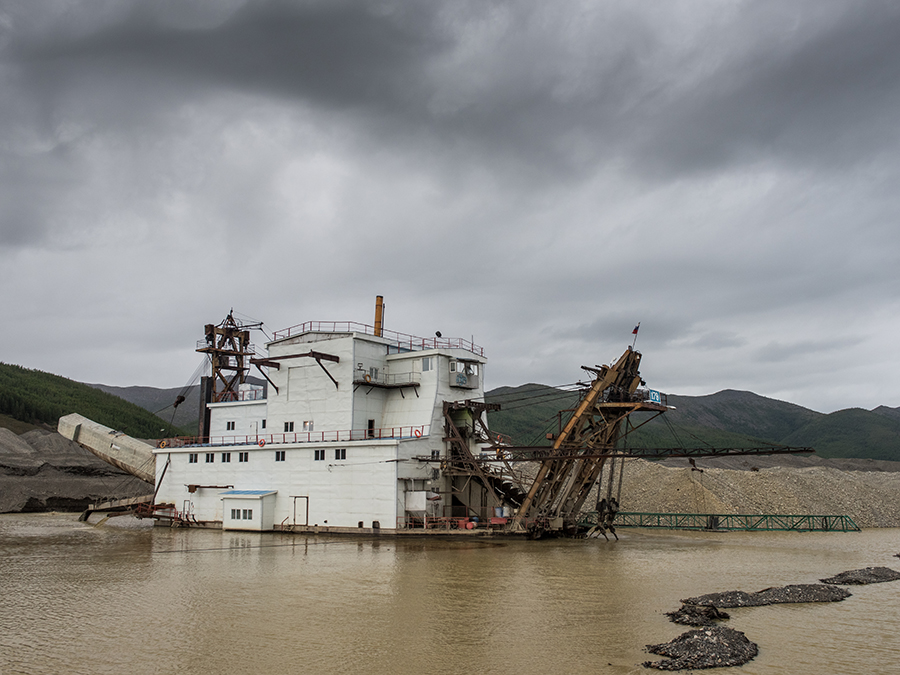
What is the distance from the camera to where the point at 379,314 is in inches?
1628

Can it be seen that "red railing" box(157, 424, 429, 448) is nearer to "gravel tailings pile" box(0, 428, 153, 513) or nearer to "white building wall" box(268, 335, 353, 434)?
"white building wall" box(268, 335, 353, 434)

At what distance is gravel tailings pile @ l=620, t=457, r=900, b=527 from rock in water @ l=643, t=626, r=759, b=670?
31.5 metres

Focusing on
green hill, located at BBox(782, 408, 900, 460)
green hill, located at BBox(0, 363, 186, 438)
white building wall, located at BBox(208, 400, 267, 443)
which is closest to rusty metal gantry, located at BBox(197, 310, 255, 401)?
white building wall, located at BBox(208, 400, 267, 443)

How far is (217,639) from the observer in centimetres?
1349

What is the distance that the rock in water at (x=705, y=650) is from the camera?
1159cm

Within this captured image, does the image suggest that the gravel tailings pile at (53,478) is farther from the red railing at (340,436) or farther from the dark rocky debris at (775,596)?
the dark rocky debris at (775,596)

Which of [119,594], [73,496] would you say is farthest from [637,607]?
[73,496]

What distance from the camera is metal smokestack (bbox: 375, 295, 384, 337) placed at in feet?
134

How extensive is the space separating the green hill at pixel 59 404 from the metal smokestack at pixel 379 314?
7991cm

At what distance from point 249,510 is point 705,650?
2888cm

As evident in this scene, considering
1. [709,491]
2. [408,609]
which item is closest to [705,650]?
[408,609]

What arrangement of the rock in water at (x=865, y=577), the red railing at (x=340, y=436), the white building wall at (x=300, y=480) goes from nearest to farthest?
the rock in water at (x=865, y=577) < the white building wall at (x=300, y=480) < the red railing at (x=340, y=436)

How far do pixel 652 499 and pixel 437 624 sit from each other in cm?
3339

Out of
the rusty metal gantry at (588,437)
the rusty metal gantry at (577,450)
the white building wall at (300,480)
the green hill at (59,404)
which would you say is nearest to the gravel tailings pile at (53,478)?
the white building wall at (300,480)
